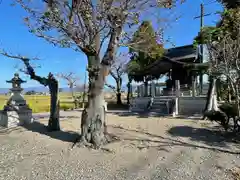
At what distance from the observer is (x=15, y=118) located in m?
11.5

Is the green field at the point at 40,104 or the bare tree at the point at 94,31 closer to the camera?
the bare tree at the point at 94,31

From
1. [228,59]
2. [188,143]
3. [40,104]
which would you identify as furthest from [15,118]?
[40,104]

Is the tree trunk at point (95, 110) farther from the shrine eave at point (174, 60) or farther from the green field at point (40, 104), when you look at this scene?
the green field at point (40, 104)

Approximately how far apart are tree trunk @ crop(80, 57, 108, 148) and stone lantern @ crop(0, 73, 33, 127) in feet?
18.4

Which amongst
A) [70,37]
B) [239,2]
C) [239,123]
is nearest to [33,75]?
[70,37]

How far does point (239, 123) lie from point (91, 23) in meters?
6.38

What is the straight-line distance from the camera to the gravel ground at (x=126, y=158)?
16.7 feet

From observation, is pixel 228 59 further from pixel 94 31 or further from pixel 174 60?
pixel 174 60

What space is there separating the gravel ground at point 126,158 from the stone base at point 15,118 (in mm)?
2820

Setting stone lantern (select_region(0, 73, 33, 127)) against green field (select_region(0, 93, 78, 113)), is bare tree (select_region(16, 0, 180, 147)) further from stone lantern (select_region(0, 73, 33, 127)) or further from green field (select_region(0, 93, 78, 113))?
green field (select_region(0, 93, 78, 113))

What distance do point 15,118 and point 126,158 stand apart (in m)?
7.41

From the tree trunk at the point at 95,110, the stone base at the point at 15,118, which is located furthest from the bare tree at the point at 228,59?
the stone base at the point at 15,118

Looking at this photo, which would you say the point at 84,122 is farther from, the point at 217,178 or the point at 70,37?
the point at 217,178

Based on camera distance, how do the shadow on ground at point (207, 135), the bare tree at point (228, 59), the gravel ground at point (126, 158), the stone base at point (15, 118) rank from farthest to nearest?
the stone base at point (15, 118)
the shadow on ground at point (207, 135)
the bare tree at point (228, 59)
the gravel ground at point (126, 158)
